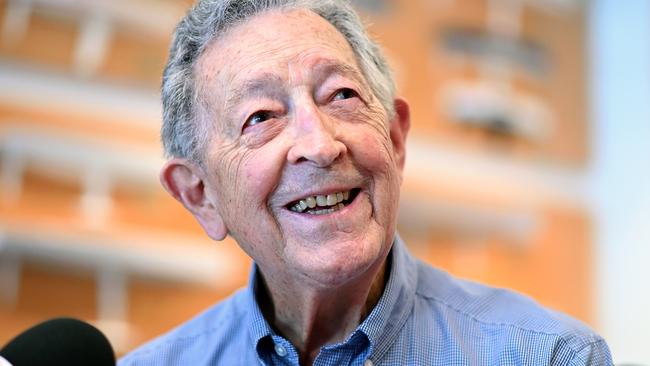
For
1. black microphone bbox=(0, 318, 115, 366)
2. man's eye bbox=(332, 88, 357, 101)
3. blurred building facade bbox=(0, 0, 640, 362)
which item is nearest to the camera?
black microphone bbox=(0, 318, 115, 366)

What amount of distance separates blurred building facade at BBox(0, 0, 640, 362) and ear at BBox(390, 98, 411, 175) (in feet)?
2.17

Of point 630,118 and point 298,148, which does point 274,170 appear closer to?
point 298,148

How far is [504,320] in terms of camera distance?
3.74 ft

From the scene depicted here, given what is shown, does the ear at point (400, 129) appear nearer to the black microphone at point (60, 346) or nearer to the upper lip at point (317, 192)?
the upper lip at point (317, 192)

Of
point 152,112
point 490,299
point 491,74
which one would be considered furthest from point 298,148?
point 491,74

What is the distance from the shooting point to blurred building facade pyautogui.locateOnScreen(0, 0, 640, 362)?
105 inches

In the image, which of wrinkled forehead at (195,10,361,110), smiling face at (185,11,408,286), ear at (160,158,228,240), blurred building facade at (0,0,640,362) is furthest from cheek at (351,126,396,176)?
blurred building facade at (0,0,640,362)

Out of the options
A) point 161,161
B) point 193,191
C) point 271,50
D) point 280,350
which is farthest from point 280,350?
point 161,161

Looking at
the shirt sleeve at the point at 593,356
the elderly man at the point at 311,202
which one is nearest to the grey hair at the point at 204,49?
the elderly man at the point at 311,202

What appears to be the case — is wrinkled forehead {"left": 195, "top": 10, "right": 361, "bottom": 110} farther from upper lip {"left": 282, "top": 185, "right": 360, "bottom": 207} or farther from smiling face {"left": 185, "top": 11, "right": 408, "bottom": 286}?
upper lip {"left": 282, "top": 185, "right": 360, "bottom": 207}

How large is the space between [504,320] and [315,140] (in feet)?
1.08

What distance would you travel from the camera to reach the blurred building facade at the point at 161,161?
2668 mm

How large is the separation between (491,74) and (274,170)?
295 centimetres

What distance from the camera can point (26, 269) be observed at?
8.66 ft
